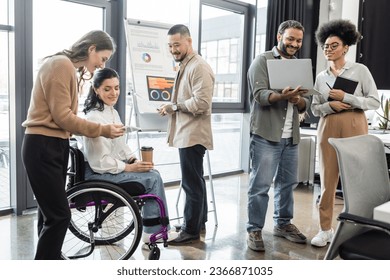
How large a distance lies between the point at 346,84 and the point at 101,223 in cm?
177

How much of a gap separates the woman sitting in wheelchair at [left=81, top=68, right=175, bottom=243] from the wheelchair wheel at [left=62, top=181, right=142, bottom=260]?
122 mm

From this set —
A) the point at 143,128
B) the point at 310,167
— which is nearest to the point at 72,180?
the point at 143,128

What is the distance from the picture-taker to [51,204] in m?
1.90

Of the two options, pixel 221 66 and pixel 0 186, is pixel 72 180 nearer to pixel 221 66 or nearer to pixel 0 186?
pixel 0 186

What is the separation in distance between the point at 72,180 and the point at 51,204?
1.62 feet

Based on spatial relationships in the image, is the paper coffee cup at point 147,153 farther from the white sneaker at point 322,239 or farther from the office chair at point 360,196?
the white sneaker at point 322,239

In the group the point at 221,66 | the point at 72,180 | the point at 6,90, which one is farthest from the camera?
the point at 221,66

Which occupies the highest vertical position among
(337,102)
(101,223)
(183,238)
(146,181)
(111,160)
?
(337,102)

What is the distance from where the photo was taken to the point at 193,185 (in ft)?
9.37

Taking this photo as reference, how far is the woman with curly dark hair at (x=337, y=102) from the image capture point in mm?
2783

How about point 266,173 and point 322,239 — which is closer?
point 266,173

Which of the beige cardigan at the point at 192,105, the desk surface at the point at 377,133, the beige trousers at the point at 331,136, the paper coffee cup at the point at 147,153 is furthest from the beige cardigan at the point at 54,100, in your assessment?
the desk surface at the point at 377,133

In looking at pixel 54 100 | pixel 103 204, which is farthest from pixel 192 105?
pixel 54 100

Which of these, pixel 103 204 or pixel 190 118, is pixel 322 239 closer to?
pixel 190 118
